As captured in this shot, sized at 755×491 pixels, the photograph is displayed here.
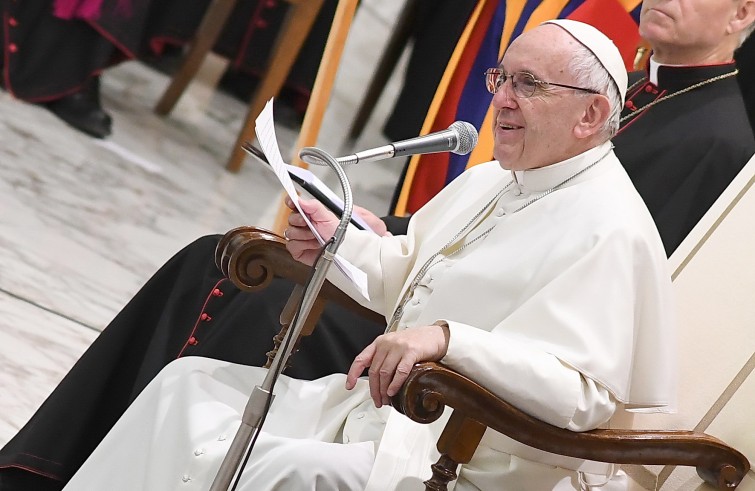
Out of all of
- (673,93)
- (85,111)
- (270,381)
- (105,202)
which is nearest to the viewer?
(270,381)

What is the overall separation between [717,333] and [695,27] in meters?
0.92

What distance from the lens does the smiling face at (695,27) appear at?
114 inches

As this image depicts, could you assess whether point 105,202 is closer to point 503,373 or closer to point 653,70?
point 653,70

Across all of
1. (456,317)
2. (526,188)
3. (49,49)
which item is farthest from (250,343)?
(49,49)

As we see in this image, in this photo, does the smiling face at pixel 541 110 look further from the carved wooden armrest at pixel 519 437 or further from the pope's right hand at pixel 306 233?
the carved wooden armrest at pixel 519 437

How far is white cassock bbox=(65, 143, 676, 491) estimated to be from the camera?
200 centimetres

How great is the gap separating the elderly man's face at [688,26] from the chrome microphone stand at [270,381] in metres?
1.36

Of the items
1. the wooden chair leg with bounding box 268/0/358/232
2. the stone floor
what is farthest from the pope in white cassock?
the wooden chair leg with bounding box 268/0/358/232

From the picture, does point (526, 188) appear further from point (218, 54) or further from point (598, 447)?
point (218, 54)

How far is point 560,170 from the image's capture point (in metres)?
2.30

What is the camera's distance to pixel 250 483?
197 centimetres

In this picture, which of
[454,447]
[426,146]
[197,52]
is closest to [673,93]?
[426,146]

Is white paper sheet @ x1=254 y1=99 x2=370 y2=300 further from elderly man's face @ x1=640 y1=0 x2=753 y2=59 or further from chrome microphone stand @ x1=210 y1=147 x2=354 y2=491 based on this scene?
elderly man's face @ x1=640 y1=0 x2=753 y2=59

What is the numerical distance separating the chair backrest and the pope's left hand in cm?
54
